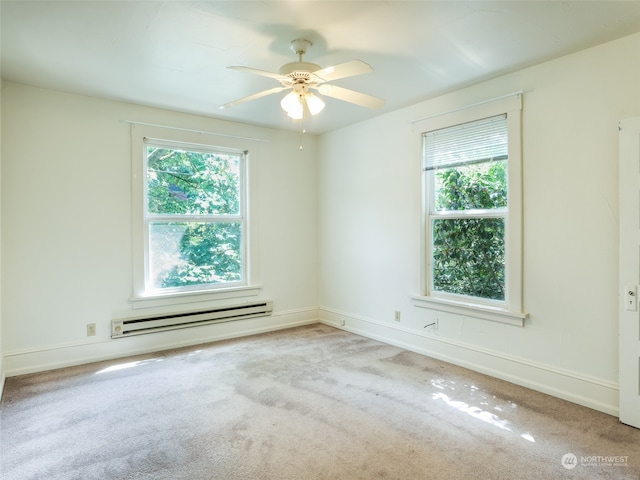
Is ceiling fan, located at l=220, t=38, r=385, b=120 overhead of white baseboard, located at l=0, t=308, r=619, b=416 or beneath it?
overhead

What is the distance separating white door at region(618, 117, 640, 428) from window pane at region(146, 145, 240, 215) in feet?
12.0

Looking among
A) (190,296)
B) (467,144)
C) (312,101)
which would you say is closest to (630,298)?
(467,144)

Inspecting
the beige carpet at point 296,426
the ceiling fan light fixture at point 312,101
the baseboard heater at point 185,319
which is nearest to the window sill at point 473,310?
the beige carpet at point 296,426

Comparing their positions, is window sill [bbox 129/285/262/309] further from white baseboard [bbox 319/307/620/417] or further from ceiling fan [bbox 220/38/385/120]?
ceiling fan [bbox 220/38/385/120]

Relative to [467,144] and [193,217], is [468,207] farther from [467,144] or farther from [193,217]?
[193,217]

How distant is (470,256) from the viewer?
340 centimetres

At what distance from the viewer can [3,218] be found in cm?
314

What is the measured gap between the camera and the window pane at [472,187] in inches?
124

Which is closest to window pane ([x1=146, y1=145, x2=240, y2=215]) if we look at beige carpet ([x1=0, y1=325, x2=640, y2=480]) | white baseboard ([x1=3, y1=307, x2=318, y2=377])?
white baseboard ([x1=3, y1=307, x2=318, y2=377])

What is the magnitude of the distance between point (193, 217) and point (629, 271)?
3852 millimetres

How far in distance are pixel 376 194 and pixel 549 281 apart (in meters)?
2.00

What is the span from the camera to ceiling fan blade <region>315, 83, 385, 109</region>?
2.44 m

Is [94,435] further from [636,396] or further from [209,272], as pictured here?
[636,396]

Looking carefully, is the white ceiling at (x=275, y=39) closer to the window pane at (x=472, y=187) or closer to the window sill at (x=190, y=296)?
the window pane at (x=472, y=187)
